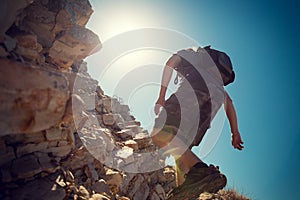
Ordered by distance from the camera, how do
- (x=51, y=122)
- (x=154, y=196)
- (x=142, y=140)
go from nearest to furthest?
(x=51, y=122), (x=154, y=196), (x=142, y=140)

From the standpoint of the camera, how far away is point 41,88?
2369 millimetres

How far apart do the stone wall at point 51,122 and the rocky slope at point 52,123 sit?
1 cm

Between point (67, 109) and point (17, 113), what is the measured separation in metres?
0.74

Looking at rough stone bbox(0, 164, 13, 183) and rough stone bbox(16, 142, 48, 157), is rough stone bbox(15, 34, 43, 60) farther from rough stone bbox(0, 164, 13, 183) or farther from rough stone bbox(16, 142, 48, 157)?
rough stone bbox(0, 164, 13, 183)

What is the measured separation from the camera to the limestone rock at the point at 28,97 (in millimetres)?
2086

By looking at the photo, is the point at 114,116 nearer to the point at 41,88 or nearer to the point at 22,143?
the point at 22,143

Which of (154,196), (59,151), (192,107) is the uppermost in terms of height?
(192,107)

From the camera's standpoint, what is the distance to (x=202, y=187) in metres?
3.52

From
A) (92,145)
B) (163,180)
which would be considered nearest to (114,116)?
(163,180)

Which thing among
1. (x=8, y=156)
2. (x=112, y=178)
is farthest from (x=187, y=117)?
(x=112, y=178)

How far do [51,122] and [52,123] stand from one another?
28 mm

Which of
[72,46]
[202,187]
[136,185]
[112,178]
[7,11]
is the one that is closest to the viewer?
[7,11]

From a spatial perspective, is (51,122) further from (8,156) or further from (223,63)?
(223,63)

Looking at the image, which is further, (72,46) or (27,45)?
(72,46)
